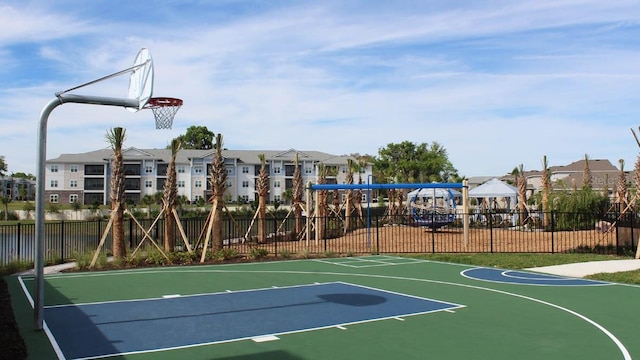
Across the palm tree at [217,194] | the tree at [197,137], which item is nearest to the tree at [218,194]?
the palm tree at [217,194]

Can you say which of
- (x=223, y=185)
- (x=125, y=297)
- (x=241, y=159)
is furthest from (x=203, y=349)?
(x=241, y=159)

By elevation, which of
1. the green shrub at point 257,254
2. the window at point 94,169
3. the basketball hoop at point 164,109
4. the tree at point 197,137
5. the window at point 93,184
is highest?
the tree at point 197,137

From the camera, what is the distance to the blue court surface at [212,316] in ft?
28.9

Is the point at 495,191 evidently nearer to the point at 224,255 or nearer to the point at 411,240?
the point at 411,240

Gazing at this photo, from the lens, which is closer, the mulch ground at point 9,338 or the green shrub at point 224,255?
the mulch ground at point 9,338

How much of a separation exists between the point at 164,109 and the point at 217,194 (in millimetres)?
10081

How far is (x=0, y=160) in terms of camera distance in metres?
84.8

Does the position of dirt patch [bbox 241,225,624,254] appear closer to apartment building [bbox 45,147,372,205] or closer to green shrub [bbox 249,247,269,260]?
green shrub [bbox 249,247,269,260]

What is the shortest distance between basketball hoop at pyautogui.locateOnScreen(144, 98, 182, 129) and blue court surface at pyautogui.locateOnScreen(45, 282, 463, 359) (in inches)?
153

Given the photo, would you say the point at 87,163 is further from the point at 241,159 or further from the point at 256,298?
the point at 256,298

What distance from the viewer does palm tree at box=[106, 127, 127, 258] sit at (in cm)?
2022

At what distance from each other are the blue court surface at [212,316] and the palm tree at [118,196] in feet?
26.0

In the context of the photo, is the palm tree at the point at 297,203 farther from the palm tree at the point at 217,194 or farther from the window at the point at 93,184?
the window at the point at 93,184

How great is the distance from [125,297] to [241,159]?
65920mm
